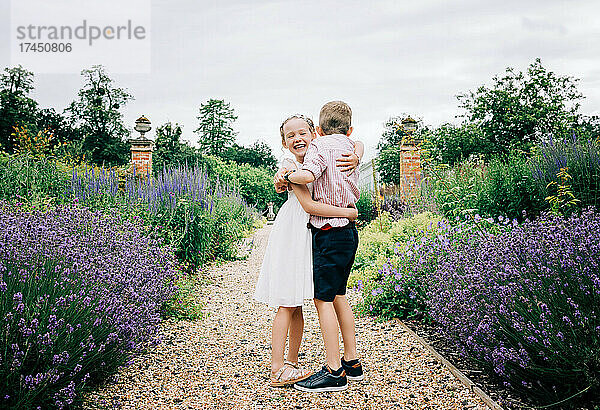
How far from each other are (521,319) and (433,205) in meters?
5.83

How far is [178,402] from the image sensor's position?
2.91 m

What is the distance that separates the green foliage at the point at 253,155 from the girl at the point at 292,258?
104ft

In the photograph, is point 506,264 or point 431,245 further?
point 431,245

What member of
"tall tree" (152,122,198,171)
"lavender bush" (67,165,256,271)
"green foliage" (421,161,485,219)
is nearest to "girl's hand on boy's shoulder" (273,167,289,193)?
"lavender bush" (67,165,256,271)

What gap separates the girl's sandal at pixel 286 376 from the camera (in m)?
3.13

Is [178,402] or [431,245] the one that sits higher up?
[431,245]

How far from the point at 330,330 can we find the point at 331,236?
54cm

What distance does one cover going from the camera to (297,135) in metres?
3.21

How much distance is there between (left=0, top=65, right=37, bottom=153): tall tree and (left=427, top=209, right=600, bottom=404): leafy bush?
27.4m

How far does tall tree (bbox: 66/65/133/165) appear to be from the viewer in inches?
1171

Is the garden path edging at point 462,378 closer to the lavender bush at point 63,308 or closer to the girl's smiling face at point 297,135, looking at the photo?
the girl's smiling face at point 297,135

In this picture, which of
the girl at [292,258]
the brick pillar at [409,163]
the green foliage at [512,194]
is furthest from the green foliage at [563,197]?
the brick pillar at [409,163]

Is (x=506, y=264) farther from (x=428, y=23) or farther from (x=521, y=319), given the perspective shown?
(x=428, y=23)

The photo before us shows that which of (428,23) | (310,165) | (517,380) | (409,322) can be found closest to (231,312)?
(409,322)
